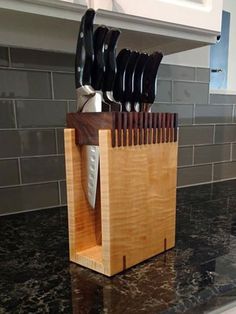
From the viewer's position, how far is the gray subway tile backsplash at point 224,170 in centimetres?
136

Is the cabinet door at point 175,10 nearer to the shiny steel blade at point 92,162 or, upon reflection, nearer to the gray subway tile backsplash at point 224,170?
the shiny steel blade at point 92,162

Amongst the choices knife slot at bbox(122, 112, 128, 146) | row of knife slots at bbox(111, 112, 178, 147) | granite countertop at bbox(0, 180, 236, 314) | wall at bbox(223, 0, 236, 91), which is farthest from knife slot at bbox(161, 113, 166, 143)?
wall at bbox(223, 0, 236, 91)

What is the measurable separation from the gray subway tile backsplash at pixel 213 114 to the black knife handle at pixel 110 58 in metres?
0.79

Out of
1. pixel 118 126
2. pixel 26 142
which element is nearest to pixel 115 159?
pixel 118 126

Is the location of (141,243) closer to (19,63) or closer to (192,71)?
(19,63)

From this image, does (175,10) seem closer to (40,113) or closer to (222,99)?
(40,113)

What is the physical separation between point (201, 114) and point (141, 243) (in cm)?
85

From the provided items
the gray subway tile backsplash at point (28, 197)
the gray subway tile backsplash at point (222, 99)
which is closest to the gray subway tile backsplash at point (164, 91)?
the gray subway tile backsplash at point (222, 99)

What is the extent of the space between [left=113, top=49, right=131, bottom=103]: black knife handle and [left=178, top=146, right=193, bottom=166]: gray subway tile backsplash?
0.69 m

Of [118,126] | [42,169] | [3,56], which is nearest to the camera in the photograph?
[118,126]

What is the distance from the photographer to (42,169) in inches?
36.7

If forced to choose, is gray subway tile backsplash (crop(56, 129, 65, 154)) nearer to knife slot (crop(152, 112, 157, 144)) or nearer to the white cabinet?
the white cabinet

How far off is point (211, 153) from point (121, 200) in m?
0.91

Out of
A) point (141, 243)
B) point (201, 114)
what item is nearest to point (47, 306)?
point (141, 243)
